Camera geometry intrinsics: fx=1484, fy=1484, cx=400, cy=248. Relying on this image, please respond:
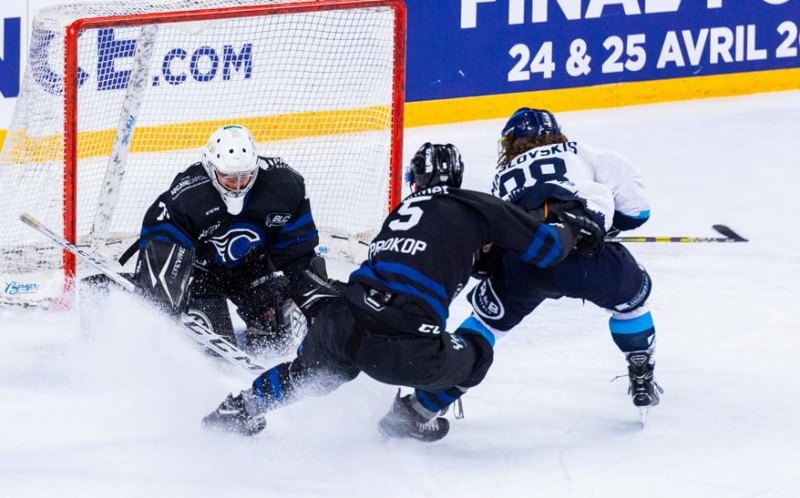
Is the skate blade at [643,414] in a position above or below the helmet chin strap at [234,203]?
below

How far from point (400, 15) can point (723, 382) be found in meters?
1.70

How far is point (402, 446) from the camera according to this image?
12.0 feet

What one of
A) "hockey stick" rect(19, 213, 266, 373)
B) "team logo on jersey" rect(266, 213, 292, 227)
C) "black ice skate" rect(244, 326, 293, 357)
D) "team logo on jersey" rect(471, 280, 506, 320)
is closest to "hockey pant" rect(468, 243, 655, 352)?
"team logo on jersey" rect(471, 280, 506, 320)

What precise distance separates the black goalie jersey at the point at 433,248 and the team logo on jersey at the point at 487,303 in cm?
37

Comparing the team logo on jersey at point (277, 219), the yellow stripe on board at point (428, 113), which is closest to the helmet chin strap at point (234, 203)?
the team logo on jersey at point (277, 219)

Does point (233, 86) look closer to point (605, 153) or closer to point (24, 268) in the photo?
point (24, 268)

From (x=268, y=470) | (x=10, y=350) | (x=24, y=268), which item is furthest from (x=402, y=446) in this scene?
(x=24, y=268)

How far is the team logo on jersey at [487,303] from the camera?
3734 mm

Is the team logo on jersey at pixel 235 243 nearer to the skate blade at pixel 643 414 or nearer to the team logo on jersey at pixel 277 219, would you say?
the team logo on jersey at pixel 277 219

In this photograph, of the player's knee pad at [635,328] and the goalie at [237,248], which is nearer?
the player's knee pad at [635,328]

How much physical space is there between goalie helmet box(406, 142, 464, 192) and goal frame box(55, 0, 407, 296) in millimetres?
1649

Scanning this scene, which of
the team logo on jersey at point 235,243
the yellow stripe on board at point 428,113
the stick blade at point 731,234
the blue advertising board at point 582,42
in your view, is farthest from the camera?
the blue advertising board at point 582,42

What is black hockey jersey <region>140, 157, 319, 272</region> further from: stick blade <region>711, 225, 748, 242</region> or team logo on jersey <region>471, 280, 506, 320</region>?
stick blade <region>711, 225, 748, 242</region>

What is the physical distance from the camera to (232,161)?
161 inches
